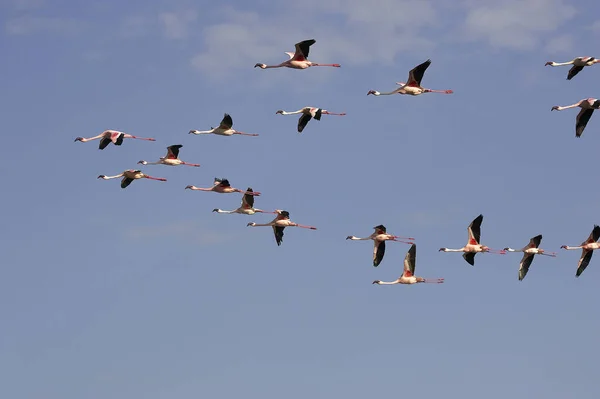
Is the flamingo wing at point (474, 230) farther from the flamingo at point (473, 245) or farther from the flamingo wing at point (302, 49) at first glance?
the flamingo wing at point (302, 49)

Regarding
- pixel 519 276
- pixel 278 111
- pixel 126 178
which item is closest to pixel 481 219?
pixel 519 276

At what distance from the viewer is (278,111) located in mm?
83250

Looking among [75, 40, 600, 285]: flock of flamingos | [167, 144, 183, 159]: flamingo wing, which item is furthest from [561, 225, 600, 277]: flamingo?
[167, 144, 183, 159]: flamingo wing

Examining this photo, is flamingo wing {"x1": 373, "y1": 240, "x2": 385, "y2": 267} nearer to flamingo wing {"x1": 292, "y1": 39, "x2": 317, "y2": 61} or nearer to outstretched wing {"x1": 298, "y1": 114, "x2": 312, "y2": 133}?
outstretched wing {"x1": 298, "y1": 114, "x2": 312, "y2": 133}

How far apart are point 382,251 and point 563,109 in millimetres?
10237

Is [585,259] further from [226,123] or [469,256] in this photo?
[226,123]

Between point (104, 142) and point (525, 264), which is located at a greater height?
point (104, 142)

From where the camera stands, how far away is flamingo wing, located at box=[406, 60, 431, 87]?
77188mm

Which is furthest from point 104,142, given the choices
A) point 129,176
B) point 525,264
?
point 525,264

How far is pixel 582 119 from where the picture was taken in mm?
80500

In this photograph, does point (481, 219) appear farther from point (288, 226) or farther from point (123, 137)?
point (123, 137)

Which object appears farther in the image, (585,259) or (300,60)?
(585,259)

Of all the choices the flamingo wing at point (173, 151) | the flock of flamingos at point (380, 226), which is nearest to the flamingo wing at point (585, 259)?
the flock of flamingos at point (380, 226)

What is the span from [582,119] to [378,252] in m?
10.7
